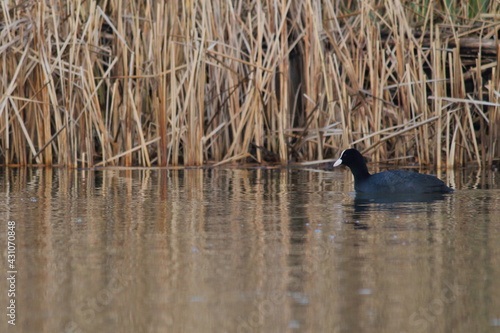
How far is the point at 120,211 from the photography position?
6781mm

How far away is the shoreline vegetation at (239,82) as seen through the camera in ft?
34.0

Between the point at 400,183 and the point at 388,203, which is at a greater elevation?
the point at 400,183

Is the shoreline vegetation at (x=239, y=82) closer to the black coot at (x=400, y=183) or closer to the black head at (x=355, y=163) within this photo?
the black head at (x=355, y=163)

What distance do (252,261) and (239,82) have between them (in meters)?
6.18

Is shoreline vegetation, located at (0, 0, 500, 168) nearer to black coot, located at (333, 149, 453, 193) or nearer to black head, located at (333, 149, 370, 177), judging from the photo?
black head, located at (333, 149, 370, 177)

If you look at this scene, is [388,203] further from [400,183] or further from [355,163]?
[355,163]

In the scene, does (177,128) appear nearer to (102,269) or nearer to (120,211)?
(120,211)

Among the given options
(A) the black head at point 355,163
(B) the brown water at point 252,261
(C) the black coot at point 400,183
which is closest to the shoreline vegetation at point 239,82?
(A) the black head at point 355,163

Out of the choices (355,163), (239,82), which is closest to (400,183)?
(355,163)

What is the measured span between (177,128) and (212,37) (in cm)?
116

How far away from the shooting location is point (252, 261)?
4.64 m

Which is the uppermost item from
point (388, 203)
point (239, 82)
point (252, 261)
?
point (239, 82)

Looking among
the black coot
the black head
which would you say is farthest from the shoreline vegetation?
the black coot

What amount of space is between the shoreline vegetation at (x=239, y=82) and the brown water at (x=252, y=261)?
8.09 feet
